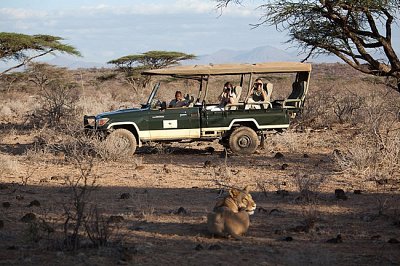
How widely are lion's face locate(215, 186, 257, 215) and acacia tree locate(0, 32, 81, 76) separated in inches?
594

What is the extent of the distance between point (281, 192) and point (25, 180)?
4310 millimetres

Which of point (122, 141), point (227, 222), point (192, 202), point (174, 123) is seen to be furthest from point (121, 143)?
point (227, 222)

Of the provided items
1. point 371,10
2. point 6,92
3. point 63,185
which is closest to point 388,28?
point 371,10

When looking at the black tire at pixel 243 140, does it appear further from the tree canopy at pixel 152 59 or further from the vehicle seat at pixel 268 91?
the tree canopy at pixel 152 59

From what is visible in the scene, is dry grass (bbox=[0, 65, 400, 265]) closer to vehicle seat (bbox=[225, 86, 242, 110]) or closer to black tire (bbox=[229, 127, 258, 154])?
black tire (bbox=[229, 127, 258, 154])

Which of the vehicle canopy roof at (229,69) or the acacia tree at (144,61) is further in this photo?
the acacia tree at (144,61)

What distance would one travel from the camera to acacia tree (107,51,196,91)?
1337 inches

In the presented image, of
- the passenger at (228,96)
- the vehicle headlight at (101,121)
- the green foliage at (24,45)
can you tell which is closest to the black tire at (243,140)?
the passenger at (228,96)

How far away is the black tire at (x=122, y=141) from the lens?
13.0 meters

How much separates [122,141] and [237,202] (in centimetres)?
640

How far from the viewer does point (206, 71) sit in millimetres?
13719

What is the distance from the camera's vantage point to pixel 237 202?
280 inches

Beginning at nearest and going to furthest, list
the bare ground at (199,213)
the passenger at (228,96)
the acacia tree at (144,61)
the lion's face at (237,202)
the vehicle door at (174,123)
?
1. the bare ground at (199,213)
2. the lion's face at (237,202)
3. the vehicle door at (174,123)
4. the passenger at (228,96)
5. the acacia tree at (144,61)

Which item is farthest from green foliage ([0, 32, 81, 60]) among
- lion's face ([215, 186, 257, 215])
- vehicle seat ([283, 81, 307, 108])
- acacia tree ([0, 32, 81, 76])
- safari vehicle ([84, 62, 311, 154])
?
lion's face ([215, 186, 257, 215])
